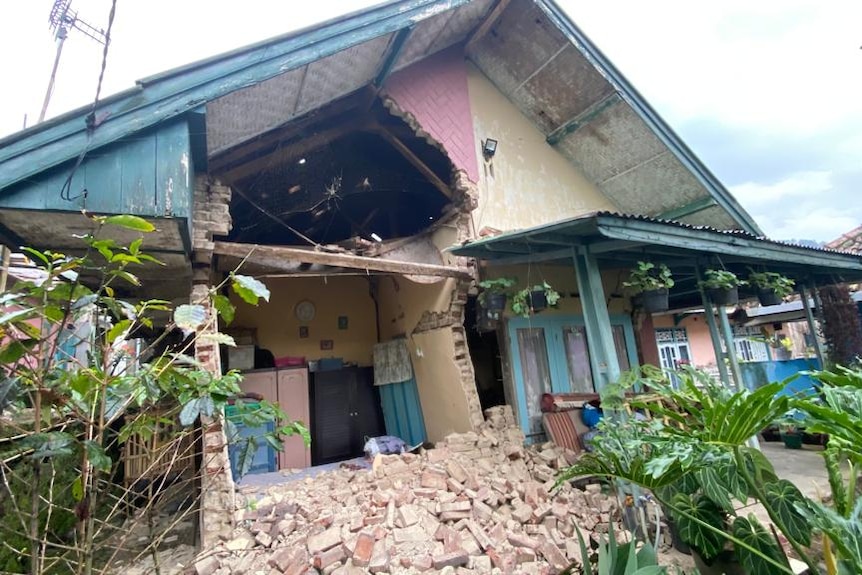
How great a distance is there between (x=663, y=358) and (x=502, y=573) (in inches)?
400

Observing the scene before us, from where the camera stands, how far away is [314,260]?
4473 millimetres

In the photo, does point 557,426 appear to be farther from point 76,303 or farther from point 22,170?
point 22,170

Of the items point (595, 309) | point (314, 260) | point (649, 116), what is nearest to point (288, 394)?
point (314, 260)

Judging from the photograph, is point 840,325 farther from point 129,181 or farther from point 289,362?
point 129,181

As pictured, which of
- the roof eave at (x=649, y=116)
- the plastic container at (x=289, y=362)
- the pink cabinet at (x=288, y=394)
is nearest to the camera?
the roof eave at (x=649, y=116)

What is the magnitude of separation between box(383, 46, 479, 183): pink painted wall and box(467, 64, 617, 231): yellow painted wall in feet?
0.67

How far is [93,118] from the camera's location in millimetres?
3088

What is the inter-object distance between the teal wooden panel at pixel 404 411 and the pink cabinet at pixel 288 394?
1.44 metres

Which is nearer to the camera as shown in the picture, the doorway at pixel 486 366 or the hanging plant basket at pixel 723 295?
the hanging plant basket at pixel 723 295

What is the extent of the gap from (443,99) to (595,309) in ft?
12.3

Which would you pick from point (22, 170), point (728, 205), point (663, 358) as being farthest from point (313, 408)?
point (663, 358)

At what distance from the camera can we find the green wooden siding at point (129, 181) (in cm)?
292

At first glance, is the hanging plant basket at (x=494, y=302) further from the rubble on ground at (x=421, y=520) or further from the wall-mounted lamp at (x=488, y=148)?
the wall-mounted lamp at (x=488, y=148)

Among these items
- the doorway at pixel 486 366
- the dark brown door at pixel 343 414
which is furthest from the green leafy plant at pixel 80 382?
the doorway at pixel 486 366
